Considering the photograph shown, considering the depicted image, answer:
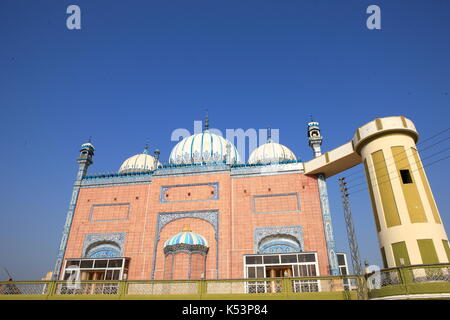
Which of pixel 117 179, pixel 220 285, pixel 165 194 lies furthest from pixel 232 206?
pixel 117 179

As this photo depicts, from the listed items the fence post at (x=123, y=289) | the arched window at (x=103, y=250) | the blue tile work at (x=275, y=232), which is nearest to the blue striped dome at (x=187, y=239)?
the blue tile work at (x=275, y=232)

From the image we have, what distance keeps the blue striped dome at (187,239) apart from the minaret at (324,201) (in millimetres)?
7477

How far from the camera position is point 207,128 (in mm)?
28797

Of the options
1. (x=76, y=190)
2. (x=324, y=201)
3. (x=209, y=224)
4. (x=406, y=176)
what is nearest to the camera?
(x=406, y=176)

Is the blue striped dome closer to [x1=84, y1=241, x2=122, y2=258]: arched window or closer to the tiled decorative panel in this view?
[x1=84, y1=241, x2=122, y2=258]: arched window

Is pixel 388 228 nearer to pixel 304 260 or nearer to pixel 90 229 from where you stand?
pixel 304 260

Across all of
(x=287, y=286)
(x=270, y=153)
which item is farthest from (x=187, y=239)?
(x=270, y=153)

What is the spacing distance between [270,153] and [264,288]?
16.0 metres

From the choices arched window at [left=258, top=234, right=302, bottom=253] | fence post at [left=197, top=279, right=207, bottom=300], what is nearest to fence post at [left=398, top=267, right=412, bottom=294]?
arched window at [left=258, top=234, right=302, bottom=253]

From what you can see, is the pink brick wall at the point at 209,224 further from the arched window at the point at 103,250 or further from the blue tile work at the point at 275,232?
the arched window at the point at 103,250

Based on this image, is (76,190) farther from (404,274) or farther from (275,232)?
(404,274)

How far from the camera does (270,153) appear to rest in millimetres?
28688
